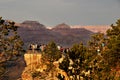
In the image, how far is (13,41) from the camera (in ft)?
203

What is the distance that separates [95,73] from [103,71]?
430cm

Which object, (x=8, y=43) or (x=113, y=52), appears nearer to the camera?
(x=8, y=43)

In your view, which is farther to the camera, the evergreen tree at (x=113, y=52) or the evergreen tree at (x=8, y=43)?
the evergreen tree at (x=113, y=52)

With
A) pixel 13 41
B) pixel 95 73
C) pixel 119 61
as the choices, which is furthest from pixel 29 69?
pixel 95 73

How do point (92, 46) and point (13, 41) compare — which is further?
point (92, 46)

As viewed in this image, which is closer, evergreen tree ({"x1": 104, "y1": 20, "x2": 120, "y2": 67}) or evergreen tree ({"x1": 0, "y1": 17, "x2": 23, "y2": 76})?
evergreen tree ({"x1": 0, "y1": 17, "x2": 23, "y2": 76})

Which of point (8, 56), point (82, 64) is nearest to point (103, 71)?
point (82, 64)

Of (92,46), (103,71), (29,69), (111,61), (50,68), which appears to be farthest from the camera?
(29,69)

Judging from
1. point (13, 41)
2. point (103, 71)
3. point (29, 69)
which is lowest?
point (29, 69)

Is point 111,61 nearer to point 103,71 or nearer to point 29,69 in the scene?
point 103,71

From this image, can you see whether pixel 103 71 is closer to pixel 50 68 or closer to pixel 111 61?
pixel 111 61

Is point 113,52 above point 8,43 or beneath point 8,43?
beneath

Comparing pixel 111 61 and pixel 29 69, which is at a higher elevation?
pixel 111 61

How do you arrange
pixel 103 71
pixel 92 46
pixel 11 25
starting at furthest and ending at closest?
1. pixel 92 46
2. pixel 11 25
3. pixel 103 71
